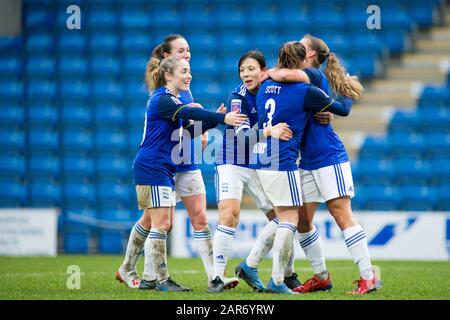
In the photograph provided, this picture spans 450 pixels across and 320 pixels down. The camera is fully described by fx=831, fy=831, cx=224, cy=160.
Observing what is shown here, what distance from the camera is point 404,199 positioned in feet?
47.4

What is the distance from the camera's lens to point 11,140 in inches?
632

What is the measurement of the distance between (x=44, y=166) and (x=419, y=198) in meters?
6.92

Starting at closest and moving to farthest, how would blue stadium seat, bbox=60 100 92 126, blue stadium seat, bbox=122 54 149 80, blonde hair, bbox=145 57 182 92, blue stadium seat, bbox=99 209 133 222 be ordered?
blonde hair, bbox=145 57 182 92
blue stadium seat, bbox=99 209 133 222
blue stadium seat, bbox=60 100 92 126
blue stadium seat, bbox=122 54 149 80

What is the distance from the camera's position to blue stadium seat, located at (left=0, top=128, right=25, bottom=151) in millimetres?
16016

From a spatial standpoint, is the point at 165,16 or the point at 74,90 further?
the point at 165,16

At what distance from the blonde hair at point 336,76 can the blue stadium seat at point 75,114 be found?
9.46 metres

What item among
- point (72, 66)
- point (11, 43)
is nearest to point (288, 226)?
point (72, 66)

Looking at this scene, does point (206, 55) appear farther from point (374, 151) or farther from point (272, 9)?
point (374, 151)

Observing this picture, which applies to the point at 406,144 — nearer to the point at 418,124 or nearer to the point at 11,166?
the point at 418,124

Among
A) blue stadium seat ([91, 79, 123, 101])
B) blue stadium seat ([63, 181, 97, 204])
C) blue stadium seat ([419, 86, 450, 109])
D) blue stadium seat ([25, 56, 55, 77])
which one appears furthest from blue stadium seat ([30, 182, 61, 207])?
blue stadium seat ([419, 86, 450, 109])

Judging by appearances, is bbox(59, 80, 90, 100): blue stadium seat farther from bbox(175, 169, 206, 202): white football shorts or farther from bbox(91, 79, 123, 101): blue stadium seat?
bbox(175, 169, 206, 202): white football shorts

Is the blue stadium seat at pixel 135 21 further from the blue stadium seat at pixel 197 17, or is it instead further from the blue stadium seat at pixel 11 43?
the blue stadium seat at pixel 11 43

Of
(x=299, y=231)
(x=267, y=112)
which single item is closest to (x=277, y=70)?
(x=267, y=112)

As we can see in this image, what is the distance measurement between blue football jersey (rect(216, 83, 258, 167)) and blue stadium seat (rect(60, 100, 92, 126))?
30.5ft
